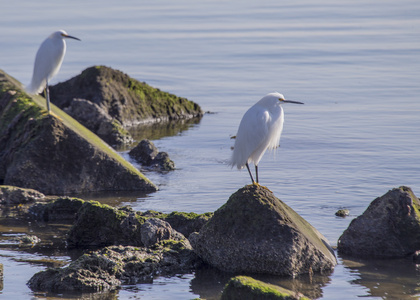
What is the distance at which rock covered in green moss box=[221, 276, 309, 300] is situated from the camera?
22.0ft

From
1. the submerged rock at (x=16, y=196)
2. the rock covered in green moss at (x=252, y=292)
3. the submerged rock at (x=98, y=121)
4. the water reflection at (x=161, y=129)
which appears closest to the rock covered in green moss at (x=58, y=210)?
the submerged rock at (x=16, y=196)

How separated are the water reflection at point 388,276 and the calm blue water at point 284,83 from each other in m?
0.04

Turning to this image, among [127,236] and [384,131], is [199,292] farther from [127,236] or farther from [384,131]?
[384,131]

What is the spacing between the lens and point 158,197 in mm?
12461

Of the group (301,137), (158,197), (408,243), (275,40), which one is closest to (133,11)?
(275,40)

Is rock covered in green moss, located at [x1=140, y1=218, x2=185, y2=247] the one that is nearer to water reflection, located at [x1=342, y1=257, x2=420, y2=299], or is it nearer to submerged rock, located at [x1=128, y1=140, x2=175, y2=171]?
water reflection, located at [x1=342, y1=257, x2=420, y2=299]

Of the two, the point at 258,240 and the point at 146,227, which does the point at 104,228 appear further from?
the point at 258,240

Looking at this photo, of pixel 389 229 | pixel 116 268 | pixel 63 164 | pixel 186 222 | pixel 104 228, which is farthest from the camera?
pixel 63 164

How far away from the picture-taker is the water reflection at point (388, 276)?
7926 millimetres

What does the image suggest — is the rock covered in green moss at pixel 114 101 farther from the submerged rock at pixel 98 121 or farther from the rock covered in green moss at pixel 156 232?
the rock covered in green moss at pixel 156 232

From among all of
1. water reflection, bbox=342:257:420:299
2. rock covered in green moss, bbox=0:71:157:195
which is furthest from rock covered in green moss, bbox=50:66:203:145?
water reflection, bbox=342:257:420:299

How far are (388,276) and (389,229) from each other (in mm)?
901

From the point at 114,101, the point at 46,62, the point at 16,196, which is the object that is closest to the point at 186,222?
the point at 16,196

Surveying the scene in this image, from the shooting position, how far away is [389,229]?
9.19m
